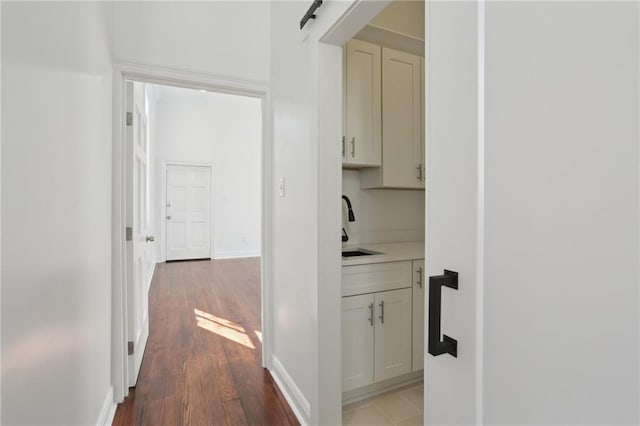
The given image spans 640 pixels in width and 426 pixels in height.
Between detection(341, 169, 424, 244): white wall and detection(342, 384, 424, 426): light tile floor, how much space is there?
108cm

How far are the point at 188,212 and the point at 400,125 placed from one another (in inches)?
223

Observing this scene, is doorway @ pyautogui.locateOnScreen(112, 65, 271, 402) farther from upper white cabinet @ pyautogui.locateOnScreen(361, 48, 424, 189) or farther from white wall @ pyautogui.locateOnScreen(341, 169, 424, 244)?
upper white cabinet @ pyautogui.locateOnScreen(361, 48, 424, 189)

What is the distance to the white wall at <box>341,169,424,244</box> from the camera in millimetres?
2521

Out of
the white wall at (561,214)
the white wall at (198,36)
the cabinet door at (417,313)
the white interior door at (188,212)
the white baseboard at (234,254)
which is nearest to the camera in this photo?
the white wall at (561,214)

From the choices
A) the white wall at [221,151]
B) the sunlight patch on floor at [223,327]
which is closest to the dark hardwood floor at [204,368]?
the sunlight patch on floor at [223,327]

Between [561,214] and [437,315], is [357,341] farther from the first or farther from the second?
[561,214]

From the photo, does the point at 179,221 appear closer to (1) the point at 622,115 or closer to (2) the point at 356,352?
(2) the point at 356,352

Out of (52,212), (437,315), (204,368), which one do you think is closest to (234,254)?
(204,368)

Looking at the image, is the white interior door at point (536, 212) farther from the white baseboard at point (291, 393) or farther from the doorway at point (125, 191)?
the doorway at point (125, 191)

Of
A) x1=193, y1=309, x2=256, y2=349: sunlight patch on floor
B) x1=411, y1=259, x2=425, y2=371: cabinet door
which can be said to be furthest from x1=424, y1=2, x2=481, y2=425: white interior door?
x1=193, y1=309, x2=256, y2=349: sunlight patch on floor

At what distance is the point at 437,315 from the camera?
0.67 meters

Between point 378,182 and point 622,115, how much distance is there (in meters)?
1.94

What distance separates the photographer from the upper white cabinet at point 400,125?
7.64 feet

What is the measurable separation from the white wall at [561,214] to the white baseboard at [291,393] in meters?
1.43
